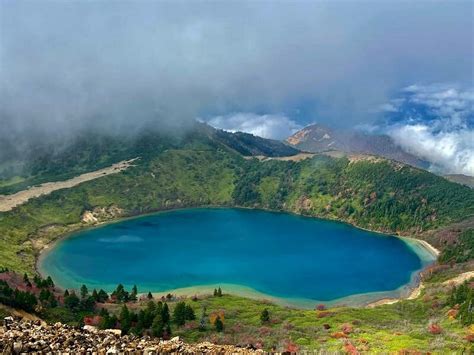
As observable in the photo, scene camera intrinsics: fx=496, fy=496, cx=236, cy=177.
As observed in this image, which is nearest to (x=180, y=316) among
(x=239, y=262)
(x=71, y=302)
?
(x=71, y=302)

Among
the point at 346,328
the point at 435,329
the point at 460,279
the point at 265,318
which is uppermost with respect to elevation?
the point at 460,279

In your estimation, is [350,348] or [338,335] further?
[338,335]

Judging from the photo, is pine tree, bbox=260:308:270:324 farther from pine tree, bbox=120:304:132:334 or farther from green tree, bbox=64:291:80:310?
green tree, bbox=64:291:80:310

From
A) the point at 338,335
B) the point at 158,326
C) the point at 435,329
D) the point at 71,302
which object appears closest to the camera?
the point at 338,335

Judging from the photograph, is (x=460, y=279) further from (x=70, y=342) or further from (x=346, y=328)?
(x=70, y=342)

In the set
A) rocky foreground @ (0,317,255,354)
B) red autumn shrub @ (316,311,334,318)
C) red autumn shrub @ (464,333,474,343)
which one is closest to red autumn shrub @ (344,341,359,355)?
red autumn shrub @ (464,333,474,343)
